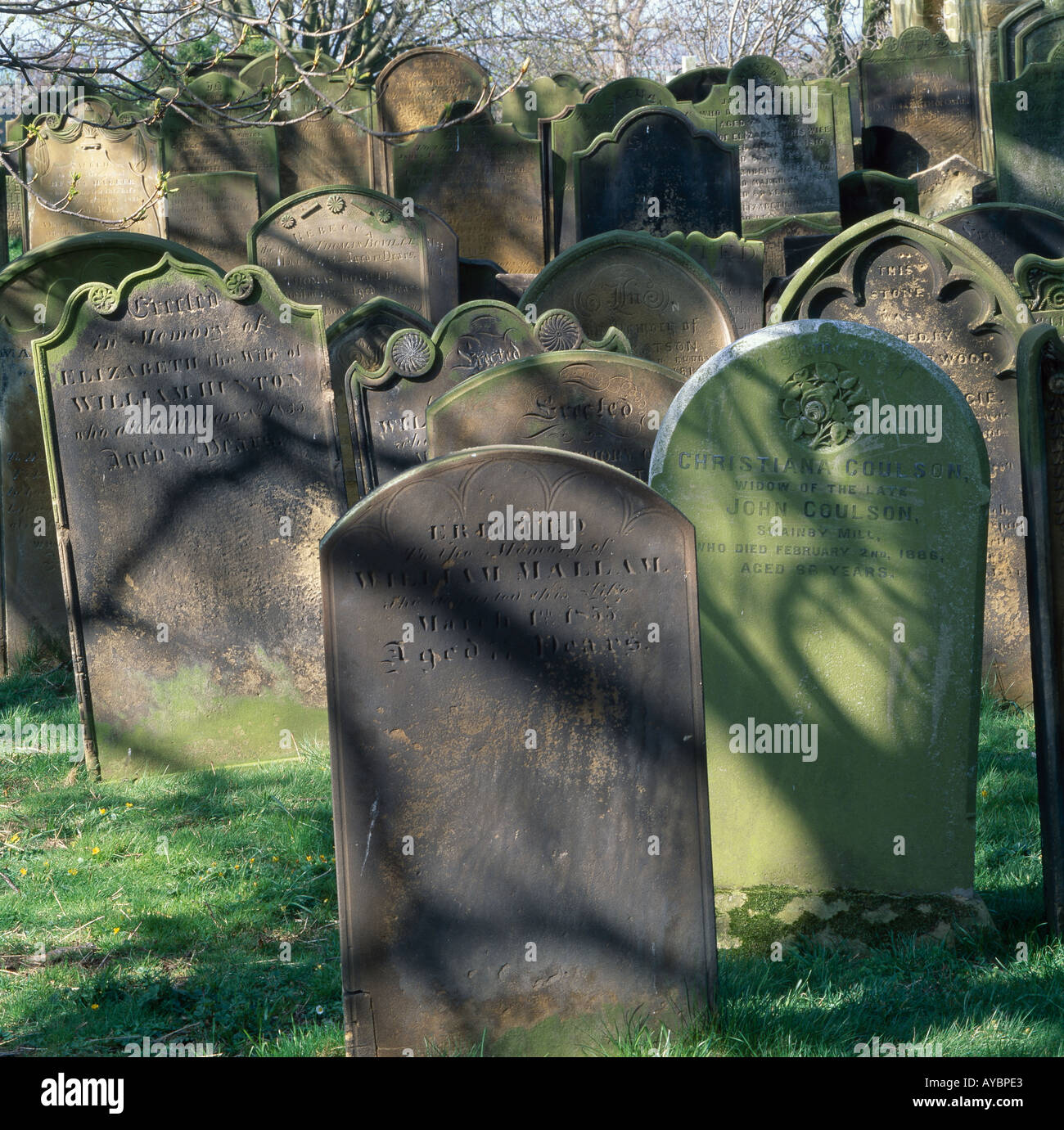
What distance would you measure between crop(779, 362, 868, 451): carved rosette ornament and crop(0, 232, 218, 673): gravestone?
3642mm

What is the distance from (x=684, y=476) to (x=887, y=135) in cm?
1176

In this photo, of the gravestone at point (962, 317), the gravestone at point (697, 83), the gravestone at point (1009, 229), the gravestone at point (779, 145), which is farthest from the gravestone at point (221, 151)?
the gravestone at point (962, 317)

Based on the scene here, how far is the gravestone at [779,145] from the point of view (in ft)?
38.4

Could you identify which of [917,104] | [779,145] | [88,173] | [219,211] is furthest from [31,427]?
[917,104]

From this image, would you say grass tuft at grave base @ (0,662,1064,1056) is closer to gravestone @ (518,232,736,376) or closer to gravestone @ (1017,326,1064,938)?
gravestone @ (1017,326,1064,938)

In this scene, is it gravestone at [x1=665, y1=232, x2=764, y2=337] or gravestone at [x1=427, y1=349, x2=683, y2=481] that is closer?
gravestone at [x1=427, y1=349, x2=683, y2=481]

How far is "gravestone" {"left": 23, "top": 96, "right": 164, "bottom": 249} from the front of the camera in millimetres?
10711

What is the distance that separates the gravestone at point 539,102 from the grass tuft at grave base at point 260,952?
12203 mm

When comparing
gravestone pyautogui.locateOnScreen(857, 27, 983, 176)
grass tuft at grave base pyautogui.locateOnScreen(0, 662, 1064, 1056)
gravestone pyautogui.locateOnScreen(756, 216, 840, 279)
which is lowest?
grass tuft at grave base pyautogui.locateOnScreen(0, 662, 1064, 1056)

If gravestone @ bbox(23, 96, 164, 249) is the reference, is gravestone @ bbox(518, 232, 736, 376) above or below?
below

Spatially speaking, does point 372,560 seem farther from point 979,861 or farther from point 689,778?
point 979,861

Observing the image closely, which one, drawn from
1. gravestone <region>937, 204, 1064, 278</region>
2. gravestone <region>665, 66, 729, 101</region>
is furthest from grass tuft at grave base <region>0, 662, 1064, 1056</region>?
gravestone <region>665, 66, 729, 101</region>

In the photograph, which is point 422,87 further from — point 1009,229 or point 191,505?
point 191,505
